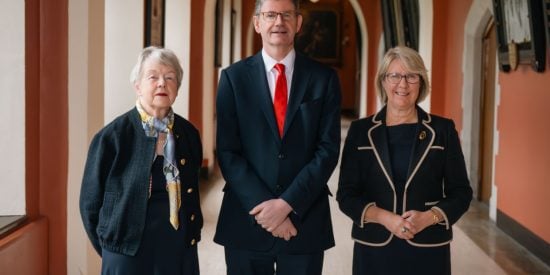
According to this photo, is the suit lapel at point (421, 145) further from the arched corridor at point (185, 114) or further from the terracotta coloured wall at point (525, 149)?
the terracotta coloured wall at point (525, 149)

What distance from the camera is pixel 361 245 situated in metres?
2.46

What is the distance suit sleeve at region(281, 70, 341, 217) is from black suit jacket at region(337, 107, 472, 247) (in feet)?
0.44

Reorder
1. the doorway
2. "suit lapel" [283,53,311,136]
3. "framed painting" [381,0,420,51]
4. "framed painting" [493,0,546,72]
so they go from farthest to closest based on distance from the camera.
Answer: "framed painting" [381,0,420,51] → the doorway → "framed painting" [493,0,546,72] → "suit lapel" [283,53,311,136]

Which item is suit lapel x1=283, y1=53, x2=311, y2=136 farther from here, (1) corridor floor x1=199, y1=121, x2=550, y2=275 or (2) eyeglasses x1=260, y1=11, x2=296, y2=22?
(1) corridor floor x1=199, y1=121, x2=550, y2=275

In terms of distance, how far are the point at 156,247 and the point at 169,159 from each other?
314mm

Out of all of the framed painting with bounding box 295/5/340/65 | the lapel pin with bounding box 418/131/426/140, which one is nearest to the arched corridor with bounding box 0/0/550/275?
the lapel pin with bounding box 418/131/426/140

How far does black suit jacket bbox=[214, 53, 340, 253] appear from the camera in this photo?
2.29m

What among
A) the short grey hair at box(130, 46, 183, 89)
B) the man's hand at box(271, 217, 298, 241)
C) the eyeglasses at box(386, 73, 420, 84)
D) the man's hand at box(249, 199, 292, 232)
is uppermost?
the short grey hair at box(130, 46, 183, 89)

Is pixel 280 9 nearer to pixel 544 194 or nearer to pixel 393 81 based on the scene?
pixel 393 81

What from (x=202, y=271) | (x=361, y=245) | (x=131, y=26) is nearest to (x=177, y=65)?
(x=361, y=245)

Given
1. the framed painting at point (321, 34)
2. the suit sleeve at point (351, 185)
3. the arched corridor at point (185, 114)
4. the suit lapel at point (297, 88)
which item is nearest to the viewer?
the suit lapel at point (297, 88)

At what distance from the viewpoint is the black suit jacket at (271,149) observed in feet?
7.52

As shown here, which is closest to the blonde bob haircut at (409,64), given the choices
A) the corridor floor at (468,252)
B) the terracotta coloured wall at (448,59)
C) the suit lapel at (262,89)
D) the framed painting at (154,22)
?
the suit lapel at (262,89)

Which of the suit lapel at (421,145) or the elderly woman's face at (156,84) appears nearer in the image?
the elderly woman's face at (156,84)
